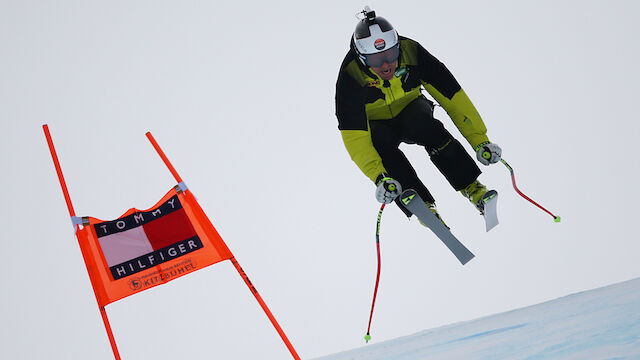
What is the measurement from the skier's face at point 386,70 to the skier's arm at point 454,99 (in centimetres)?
25

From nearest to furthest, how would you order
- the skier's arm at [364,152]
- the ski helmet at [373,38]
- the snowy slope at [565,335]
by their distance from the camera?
the snowy slope at [565,335] → the ski helmet at [373,38] → the skier's arm at [364,152]

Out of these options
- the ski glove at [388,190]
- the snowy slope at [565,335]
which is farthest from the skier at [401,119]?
the snowy slope at [565,335]

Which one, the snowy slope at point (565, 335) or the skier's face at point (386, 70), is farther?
the skier's face at point (386, 70)

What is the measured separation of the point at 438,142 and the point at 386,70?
611mm

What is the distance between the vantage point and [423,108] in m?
4.06

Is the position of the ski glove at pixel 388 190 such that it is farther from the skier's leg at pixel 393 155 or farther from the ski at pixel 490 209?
the ski at pixel 490 209

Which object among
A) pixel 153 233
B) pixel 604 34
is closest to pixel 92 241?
pixel 153 233

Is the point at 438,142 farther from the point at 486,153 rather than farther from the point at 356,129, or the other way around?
the point at 356,129

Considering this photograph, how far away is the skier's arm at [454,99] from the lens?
4.06 meters

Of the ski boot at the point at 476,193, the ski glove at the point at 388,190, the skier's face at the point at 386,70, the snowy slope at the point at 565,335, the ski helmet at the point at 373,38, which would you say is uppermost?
the ski helmet at the point at 373,38

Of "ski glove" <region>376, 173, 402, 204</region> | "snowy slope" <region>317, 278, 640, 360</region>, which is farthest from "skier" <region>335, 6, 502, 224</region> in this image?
"snowy slope" <region>317, 278, 640, 360</region>

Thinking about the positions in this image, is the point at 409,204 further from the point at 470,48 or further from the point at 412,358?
the point at 470,48

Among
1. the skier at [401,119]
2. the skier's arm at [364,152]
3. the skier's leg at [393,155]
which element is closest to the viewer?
the skier at [401,119]

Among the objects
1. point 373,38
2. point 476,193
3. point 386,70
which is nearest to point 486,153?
point 476,193
